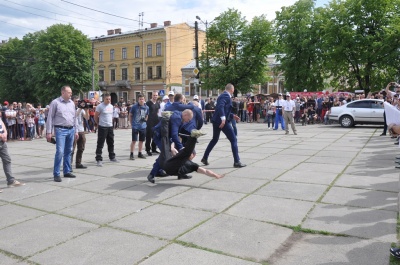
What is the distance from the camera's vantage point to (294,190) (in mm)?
6156

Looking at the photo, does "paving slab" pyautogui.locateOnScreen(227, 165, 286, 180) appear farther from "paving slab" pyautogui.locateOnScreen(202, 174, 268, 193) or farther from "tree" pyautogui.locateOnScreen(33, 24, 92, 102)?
"tree" pyautogui.locateOnScreen(33, 24, 92, 102)

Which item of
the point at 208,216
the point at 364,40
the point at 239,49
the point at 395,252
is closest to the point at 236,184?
the point at 208,216

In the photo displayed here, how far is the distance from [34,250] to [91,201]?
186cm

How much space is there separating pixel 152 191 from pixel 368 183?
12.8 feet

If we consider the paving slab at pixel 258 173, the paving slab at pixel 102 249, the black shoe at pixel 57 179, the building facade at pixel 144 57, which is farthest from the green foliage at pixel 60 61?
the paving slab at pixel 102 249

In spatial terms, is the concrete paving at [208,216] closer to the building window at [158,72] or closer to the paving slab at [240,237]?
the paving slab at [240,237]

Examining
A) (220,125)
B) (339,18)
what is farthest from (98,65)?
(220,125)

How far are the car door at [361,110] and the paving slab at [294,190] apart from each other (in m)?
14.5

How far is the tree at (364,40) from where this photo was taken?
30.4 meters

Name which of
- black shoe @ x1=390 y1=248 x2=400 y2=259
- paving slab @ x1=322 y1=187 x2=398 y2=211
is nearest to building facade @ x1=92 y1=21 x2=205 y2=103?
paving slab @ x1=322 y1=187 x2=398 y2=211

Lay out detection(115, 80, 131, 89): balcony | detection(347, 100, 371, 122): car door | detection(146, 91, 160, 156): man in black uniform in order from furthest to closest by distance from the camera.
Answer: detection(115, 80, 131, 89): balcony
detection(347, 100, 371, 122): car door
detection(146, 91, 160, 156): man in black uniform

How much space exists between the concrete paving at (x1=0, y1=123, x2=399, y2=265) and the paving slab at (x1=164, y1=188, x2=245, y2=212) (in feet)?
0.05

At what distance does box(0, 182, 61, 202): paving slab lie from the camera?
609 cm

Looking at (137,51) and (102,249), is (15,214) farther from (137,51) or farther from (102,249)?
(137,51)
